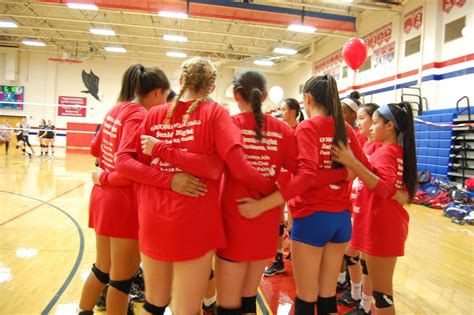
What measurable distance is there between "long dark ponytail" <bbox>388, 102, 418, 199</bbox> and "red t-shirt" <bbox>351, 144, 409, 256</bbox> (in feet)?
0.11

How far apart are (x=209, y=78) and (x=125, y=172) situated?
540 millimetres

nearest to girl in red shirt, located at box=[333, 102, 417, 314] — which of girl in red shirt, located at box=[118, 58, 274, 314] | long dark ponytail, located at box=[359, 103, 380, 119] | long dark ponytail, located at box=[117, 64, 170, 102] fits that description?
long dark ponytail, located at box=[359, 103, 380, 119]

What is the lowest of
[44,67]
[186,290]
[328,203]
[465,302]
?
[465,302]

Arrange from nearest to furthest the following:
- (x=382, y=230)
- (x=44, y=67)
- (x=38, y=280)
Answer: (x=382, y=230), (x=38, y=280), (x=44, y=67)

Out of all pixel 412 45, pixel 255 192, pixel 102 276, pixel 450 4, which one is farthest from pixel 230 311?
pixel 412 45

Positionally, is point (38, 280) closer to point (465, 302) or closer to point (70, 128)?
point (465, 302)

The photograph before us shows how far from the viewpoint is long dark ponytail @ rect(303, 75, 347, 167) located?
5.57 feet

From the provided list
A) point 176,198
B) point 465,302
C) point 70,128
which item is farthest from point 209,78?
point 70,128

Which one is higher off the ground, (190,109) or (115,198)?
(190,109)

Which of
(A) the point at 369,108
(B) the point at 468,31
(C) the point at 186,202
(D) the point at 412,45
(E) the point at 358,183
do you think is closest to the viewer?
(C) the point at 186,202

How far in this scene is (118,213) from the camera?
1.78 meters

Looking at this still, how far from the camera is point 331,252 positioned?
170cm

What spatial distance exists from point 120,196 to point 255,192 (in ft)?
2.53

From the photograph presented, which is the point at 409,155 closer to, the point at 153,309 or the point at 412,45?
the point at 153,309
